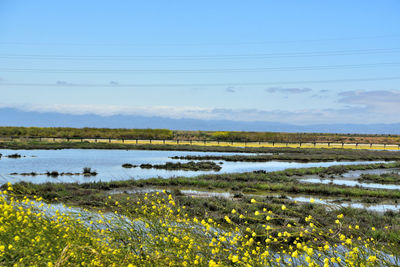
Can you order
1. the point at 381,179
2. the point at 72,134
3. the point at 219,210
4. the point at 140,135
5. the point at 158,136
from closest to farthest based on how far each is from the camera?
the point at 219,210
the point at 381,179
the point at 72,134
the point at 158,136
the point at 140,135

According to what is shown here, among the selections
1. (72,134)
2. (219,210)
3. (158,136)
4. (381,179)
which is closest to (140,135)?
(158,136)

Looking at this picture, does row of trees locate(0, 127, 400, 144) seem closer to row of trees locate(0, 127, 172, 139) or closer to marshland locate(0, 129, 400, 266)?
row of trees locate(0, 127, 172, 139)

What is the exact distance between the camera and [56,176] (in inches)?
1127

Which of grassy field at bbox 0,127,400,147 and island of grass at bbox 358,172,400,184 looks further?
grassy field at bbox 0,127,400,147

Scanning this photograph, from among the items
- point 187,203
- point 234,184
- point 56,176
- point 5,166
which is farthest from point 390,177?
point 5,166

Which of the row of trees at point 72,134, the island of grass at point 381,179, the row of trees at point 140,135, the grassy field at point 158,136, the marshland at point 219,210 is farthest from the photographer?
the row of trees at point 140,135

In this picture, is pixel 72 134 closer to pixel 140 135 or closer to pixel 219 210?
pixel 140 135

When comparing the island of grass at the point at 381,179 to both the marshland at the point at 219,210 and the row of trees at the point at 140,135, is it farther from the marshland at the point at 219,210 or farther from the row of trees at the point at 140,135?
the row of trees at the point at 140,135

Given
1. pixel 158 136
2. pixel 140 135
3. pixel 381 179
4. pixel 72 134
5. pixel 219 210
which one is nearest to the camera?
pixel 219 210

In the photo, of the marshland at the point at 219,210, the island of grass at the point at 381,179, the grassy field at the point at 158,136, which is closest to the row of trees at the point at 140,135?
the grassy field at the point at 158,136

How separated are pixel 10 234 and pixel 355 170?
37920 millimetres

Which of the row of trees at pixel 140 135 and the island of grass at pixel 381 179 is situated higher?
the row of trees at pixel 140 135

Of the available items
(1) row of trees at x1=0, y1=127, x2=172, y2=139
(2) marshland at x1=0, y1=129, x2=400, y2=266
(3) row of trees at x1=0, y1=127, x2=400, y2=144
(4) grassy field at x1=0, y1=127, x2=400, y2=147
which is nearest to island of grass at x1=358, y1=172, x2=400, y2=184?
(2) marshland at x1=0, y1=129, x2=400, y2=266

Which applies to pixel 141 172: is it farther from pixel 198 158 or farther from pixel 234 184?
pixel 198 158
